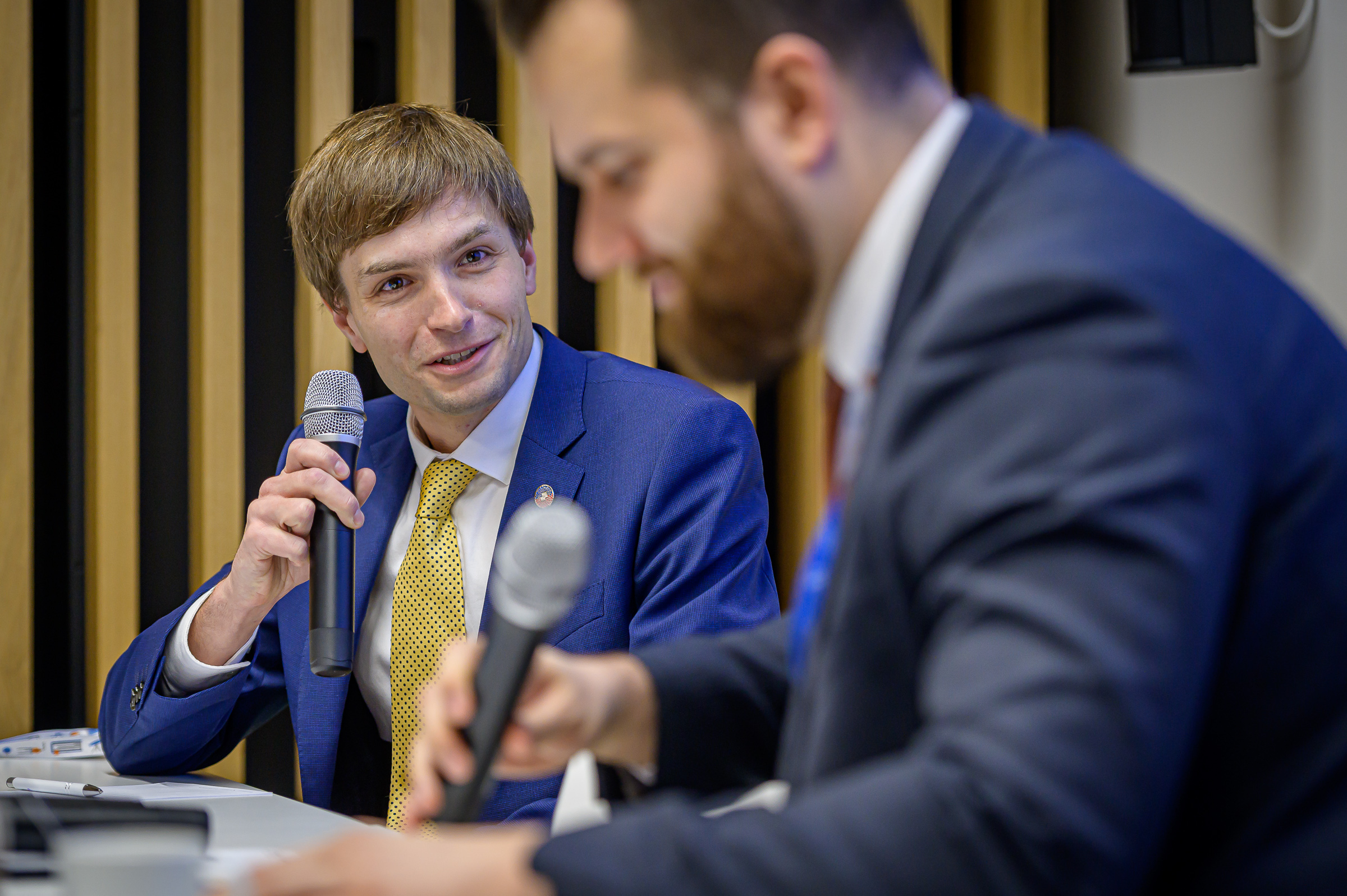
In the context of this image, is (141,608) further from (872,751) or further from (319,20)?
(872,751)

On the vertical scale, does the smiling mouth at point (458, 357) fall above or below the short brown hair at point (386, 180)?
below

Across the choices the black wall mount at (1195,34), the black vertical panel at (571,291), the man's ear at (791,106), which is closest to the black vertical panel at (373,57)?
the black vertical panel at (571,291)

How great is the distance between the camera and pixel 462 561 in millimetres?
1707

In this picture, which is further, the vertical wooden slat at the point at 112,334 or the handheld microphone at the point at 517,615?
the vertical wooden slat at the point at 112,334

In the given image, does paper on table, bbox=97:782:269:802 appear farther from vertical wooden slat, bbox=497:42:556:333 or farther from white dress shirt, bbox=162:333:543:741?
vertical wooden slat, bbox=497:42:556:333

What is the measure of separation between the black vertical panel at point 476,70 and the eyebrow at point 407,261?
94 cm

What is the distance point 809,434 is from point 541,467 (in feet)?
3.68

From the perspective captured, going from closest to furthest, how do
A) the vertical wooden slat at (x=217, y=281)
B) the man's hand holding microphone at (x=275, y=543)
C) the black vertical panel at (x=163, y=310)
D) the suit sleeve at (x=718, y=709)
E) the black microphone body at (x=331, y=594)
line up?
the suit sleeve at (x=718, y=709), the black microphone body at (x=331, y=594), the man's hand holding microphone at (x=275, y=543), the vertical wooden slat at (x=217, y=281), the black vertical panel at (x=163, y=310)

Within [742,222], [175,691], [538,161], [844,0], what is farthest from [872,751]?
[538,161]

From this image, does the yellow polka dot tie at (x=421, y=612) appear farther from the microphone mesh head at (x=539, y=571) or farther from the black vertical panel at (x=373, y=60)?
the microphone mesh head at (x=539, y=571)

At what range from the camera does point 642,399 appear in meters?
1.79

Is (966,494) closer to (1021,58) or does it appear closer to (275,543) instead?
(275,543)

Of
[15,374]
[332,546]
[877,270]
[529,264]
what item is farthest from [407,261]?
[877,270]

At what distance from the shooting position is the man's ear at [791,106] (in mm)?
692
